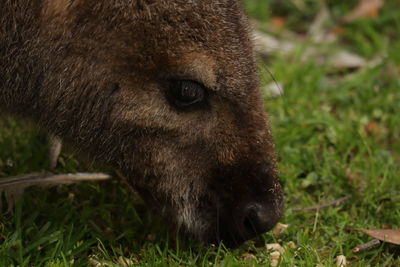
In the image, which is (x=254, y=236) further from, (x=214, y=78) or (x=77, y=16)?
(x=77, y=16)

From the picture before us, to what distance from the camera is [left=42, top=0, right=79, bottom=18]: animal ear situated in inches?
163

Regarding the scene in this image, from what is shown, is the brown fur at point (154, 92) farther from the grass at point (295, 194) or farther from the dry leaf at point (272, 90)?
the dry leaf at point (272, 90)

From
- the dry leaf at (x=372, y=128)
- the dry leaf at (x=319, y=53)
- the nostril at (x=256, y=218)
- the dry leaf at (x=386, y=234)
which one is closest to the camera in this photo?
the nostril at (x=256, y=218)

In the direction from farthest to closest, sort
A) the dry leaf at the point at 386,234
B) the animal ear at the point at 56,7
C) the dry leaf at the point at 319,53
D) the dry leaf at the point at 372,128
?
1. the dry leaf at the point at 319,53
2. the dry leaf at the point at 372,128
3. the dry leaf at the point at 386,234
4. the animal ear at the point at 56,7

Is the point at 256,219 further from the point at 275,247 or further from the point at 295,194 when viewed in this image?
the point at 295,194

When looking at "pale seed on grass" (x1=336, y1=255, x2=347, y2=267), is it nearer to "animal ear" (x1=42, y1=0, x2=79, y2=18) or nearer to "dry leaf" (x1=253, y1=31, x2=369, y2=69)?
"animal ear" (x1=42, y1=0, x2=79, y2=18)

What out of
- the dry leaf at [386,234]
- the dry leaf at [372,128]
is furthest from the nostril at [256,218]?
the dry leaf at [372,128]

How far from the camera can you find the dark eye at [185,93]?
4.28 m

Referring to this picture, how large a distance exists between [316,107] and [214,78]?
2583 millimetres

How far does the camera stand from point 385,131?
6543mm

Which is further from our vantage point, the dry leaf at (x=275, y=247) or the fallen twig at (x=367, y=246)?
the fallen twig at (x=367, y=246)

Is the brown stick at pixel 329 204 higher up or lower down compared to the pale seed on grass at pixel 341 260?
lower down

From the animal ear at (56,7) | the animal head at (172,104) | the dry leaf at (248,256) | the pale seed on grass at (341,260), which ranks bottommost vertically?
the dry leaf at (248,256)

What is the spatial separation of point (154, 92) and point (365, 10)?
15.4 feet
